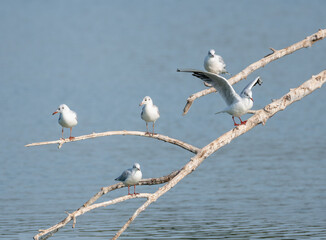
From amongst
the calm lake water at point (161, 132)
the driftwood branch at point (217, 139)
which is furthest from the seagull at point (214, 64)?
the calm lake water at point (161, 132)

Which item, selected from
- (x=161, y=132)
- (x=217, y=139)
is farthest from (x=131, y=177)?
(x=161, y=132)

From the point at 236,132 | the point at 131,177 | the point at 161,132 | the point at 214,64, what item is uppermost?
the point at 161,132

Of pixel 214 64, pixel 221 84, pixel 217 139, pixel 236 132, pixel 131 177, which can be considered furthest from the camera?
pixel 214 64

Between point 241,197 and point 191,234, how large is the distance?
396cm

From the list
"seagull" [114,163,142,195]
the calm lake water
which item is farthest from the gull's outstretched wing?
the calm lake water

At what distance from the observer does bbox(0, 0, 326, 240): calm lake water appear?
61.0 ft

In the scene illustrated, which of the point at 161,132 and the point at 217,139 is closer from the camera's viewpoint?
the point at 217,139

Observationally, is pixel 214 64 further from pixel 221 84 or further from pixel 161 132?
pixel 161 132

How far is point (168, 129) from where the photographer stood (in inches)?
1151

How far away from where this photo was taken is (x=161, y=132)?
28.2 m

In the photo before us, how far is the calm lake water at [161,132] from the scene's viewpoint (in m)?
18.6

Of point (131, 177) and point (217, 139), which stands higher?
point (217, 139)

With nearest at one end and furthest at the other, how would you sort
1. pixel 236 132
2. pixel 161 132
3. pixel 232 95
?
pixel 236 132, pixel 232 95, pixel 161 132

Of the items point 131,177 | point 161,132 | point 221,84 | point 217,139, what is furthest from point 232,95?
point 161,132
